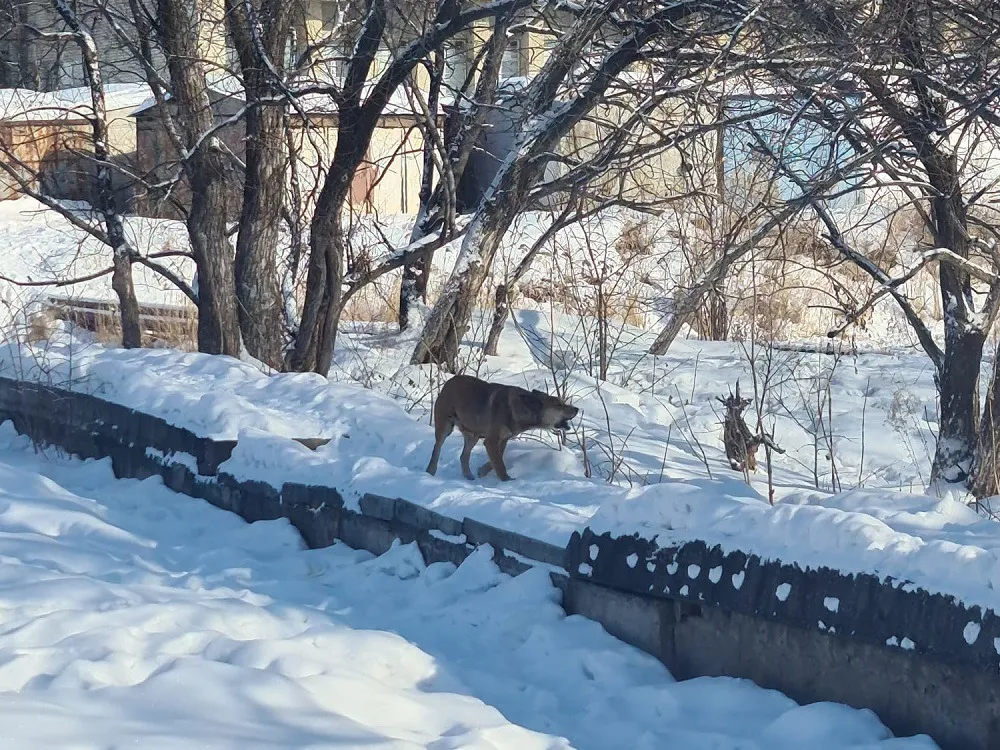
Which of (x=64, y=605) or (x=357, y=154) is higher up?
(x=357, y=154)

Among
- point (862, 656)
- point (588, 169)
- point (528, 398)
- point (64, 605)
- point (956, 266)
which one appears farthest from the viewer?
point (588, 169)

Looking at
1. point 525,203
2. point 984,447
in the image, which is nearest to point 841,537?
point 984,447

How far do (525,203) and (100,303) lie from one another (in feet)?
34.4

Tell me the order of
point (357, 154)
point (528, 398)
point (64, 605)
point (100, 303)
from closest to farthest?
point (64, 605)
point (528, 398)
point (357, 154)
point (100, 303)

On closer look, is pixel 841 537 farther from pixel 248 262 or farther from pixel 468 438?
pixel 248 262

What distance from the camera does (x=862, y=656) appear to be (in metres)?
4.21

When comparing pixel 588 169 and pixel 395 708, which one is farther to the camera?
pixel 588 169

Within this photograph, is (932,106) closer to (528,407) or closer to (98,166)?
(528,407)

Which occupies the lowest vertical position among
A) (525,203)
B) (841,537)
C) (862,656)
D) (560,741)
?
(560,741)

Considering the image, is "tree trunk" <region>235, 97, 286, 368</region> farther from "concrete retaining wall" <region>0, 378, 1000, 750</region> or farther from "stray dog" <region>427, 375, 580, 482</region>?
"concrete retaining wall" <region>0, 378, 1000, 750</region>

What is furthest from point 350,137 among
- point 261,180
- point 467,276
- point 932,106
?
point 932,106

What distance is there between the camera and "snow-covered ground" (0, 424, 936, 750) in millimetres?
3812

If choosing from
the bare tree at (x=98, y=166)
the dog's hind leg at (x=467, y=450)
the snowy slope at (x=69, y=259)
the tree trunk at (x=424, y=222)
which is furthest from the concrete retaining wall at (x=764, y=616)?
the snowy slope at (x=69, y=259)

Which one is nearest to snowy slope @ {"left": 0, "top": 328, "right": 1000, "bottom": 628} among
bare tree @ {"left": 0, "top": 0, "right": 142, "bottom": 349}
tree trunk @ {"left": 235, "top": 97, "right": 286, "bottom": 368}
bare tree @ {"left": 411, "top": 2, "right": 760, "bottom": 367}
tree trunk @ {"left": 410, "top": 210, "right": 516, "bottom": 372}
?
tree trunk @ {"left": 410, "top": 210, "right": 516, "bottom": 372}
